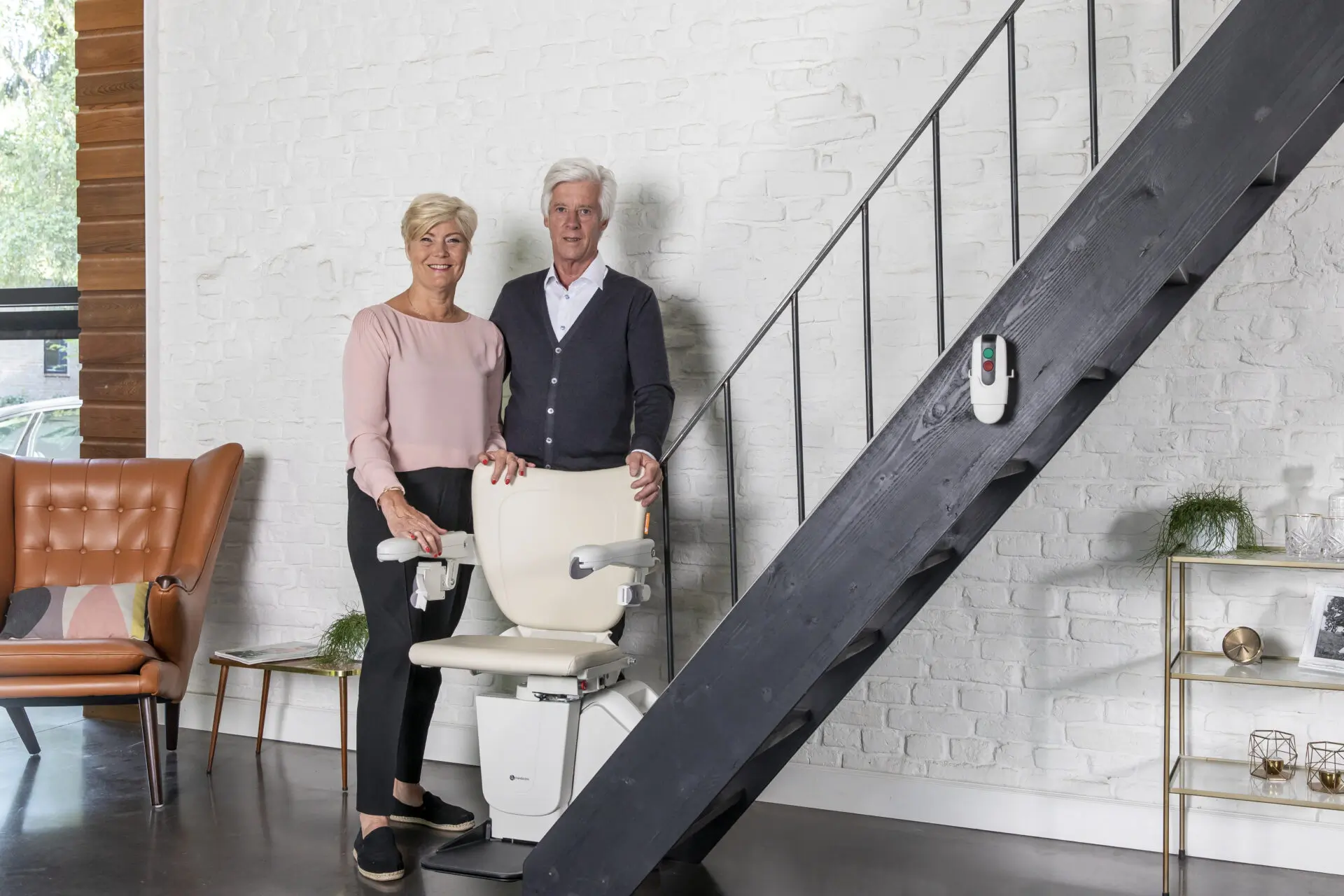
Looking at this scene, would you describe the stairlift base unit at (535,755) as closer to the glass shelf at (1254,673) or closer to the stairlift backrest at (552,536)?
the stairlift backrest at (552,536)

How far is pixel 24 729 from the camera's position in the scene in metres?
3.96

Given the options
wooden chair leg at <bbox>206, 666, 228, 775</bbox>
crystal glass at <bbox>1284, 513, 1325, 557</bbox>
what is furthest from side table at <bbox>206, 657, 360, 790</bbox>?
crystal glass at <bbox>1284, 513, 1325, 557</bbox>

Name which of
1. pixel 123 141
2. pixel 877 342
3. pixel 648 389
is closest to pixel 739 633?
pixel 648 389

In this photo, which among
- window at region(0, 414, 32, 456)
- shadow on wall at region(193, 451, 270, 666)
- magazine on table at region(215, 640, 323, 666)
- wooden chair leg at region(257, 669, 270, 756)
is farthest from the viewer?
window at region(0, 414, 32, 456)

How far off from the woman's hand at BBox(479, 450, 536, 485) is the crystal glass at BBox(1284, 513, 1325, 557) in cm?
181

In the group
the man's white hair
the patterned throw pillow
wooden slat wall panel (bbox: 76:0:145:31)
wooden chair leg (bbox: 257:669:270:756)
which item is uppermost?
wooden slat wall panel (bbox: 76:0:145:31)

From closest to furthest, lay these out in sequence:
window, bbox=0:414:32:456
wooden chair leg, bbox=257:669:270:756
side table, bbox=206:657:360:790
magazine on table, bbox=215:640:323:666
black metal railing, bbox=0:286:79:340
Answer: side table, bbox=206:657:360:790
magazine on table, bbox=215:640:323:666
wooden chair leg, bbox=257:669:270:756
black metal railing, bbox=0:286:79:340
window, bbox=0:414:32:456

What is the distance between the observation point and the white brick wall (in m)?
3.09

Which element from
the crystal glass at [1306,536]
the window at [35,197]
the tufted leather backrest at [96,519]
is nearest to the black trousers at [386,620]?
the tufted leather backrest at [96,519]

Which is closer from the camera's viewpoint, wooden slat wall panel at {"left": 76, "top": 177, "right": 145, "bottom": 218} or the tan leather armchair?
the tan leather armchair

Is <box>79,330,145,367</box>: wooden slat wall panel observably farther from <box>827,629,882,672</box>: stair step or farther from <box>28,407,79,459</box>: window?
<box>827,629,882,672</box>: stair step

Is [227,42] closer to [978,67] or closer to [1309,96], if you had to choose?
[978,67]

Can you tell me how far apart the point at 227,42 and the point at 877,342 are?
2.58m

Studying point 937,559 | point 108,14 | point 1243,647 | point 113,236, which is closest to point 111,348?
point 113,236
